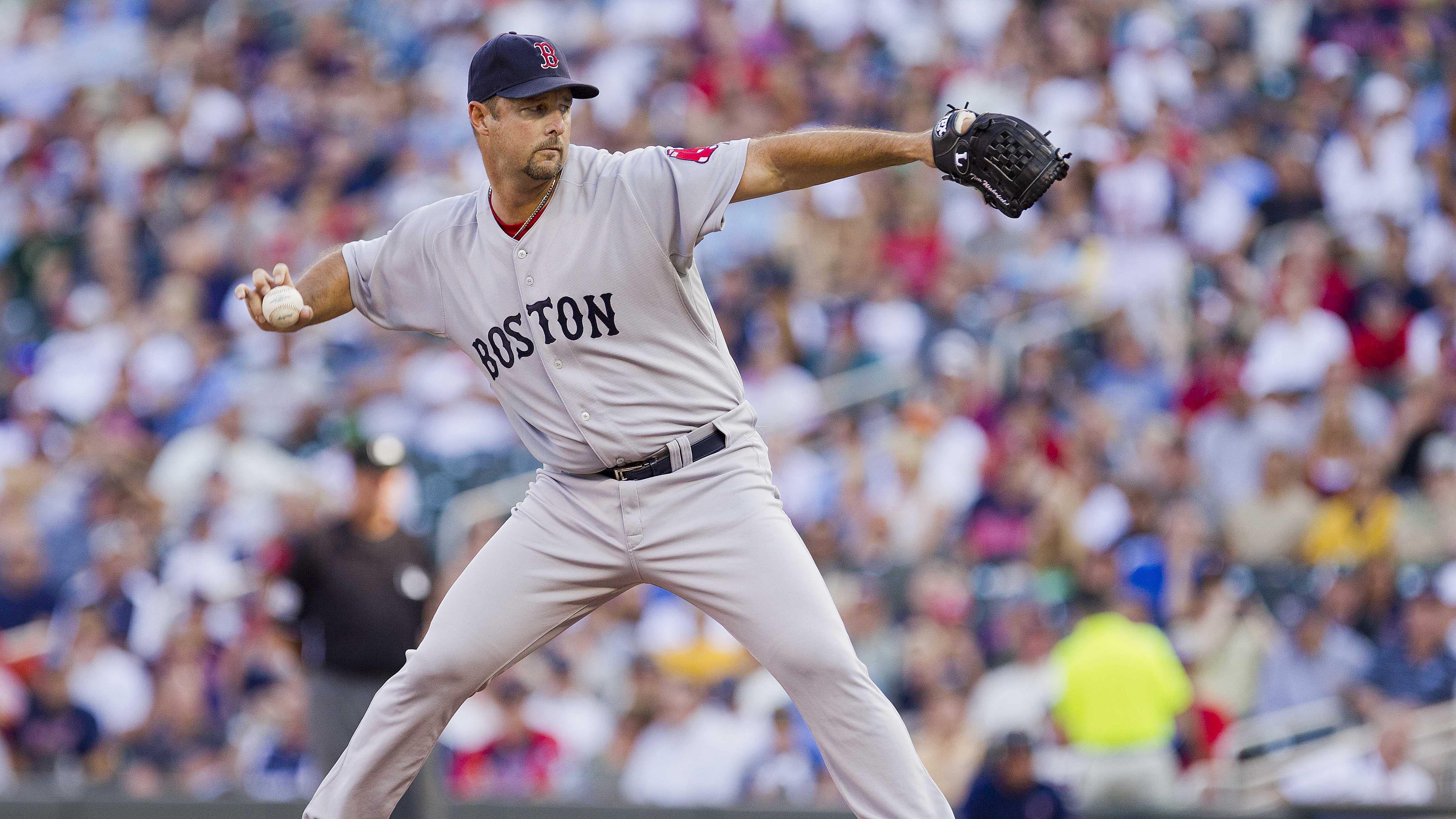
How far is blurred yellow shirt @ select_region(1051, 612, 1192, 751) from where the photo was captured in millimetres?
7395

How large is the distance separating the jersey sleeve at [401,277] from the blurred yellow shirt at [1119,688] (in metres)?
3.99

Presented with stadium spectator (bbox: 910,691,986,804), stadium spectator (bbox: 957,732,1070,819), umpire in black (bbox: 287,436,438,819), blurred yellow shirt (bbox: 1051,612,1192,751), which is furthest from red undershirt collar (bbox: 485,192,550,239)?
blurred yellow shirt (bbox: 1051,612,1192,751)

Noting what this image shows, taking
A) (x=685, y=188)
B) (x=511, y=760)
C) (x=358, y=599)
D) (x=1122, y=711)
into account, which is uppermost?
(x=685, y=188)

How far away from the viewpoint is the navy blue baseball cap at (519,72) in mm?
4082

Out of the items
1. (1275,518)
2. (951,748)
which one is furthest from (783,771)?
(1275,518)

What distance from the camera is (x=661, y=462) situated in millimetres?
4234

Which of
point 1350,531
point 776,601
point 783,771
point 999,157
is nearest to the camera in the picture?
point 999,157

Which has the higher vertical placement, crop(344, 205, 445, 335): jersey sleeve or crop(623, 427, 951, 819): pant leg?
crop(344, 205, 445, 335): jersey sleeve

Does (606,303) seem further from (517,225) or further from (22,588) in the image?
(22,588)

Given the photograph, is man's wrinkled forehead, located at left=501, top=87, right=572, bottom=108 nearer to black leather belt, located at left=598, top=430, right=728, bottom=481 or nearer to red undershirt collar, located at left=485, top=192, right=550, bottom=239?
red undershirt collar, located at left=485, top=192, right=550, bottom=239

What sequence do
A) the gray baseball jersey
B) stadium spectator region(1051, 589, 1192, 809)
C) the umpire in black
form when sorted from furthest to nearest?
stadium spectator region(1051, 589, 1192, 809) < the umpire in black < the gray baseball jersey

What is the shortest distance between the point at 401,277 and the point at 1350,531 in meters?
5.31

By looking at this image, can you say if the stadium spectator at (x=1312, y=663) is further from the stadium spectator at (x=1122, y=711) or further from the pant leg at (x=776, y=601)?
the pant leg at (x=776, y=601)

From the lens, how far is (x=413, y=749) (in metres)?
4.35
